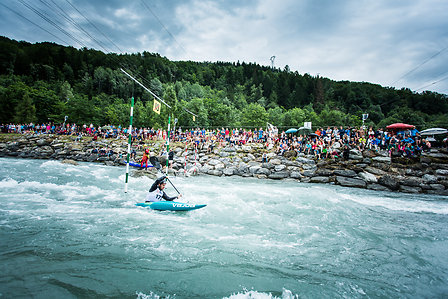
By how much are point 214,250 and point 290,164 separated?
1707cm

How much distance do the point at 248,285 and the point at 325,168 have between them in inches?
694

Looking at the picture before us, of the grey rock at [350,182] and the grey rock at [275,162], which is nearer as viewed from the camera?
the grey rock at [350,182]

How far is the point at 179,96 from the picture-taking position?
90.0 m

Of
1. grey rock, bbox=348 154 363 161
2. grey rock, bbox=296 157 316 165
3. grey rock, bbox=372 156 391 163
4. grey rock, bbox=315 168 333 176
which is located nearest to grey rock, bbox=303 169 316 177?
grey rock, bbox=315 168 333 176

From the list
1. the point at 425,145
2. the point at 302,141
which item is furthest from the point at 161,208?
the point at 425,145

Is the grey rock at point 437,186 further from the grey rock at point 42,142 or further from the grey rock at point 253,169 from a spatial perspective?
the grey rock at point 42,142

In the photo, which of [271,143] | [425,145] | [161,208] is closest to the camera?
[161,208]

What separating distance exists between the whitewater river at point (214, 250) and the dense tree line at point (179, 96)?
143 feet

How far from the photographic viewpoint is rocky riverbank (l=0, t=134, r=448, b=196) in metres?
16.2

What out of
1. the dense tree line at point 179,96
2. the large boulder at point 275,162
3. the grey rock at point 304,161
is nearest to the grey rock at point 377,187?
the grey rock at point 304,161

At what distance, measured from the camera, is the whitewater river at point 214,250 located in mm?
3768

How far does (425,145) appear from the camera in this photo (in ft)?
59.7

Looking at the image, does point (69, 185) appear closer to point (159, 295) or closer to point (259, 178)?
point (159, 295)

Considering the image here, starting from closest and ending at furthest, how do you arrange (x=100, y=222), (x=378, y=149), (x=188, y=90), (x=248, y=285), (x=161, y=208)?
1. (x=248, y=285)
2. (x=100, y=222)
3. (x=161, y=208)
4. (x=378, y=149)
5. (x=188, y=90)
